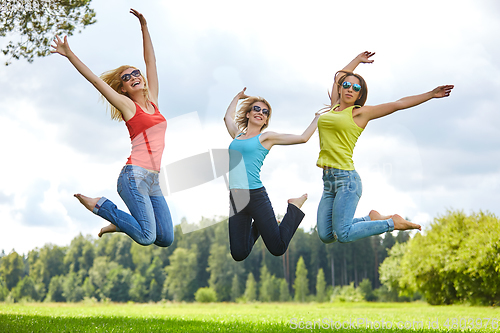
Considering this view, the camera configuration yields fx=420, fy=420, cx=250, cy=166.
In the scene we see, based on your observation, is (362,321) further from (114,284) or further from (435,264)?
(114,284)

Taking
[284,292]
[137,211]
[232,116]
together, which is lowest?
[284,292]

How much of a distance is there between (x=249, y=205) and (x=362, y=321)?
7.97 meters

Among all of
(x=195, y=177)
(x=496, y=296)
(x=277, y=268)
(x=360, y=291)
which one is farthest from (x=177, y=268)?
(x=195, y=177)

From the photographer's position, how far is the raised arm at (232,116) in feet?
24.6

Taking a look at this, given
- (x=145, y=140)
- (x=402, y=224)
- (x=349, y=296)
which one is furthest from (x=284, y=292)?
(x=145, y=140)

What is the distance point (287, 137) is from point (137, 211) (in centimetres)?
264

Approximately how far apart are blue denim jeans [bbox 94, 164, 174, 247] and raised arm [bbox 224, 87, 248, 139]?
1.69 metres

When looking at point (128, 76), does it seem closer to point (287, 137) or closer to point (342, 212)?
point (287, 137)

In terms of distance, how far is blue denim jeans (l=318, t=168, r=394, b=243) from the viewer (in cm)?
639

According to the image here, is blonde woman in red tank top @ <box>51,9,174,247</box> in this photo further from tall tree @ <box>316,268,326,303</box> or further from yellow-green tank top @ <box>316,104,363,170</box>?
tall tree @ <box>316,268,326,303</box>

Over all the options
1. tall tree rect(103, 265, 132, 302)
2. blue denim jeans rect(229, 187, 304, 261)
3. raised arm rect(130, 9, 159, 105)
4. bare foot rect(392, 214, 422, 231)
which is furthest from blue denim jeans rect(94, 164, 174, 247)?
tall tree rect(103, 265, 132, 302)

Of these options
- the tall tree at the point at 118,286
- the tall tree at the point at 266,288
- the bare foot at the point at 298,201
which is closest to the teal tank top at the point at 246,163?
the bare foot at the point at 298,201

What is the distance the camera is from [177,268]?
58.3 m

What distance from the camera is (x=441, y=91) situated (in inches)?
249
